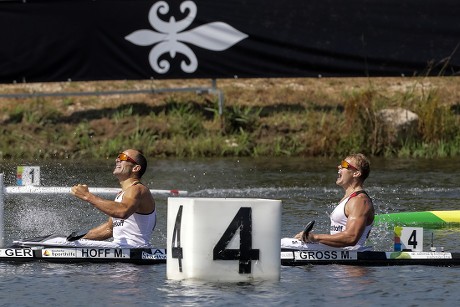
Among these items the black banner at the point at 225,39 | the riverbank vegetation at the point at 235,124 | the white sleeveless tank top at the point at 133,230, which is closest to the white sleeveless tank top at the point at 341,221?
the white sleeveless tank top at the point at 133,230

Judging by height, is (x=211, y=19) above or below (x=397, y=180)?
above

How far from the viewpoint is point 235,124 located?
24.2 m

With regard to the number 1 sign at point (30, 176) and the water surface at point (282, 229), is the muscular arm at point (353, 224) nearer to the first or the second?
the water surface at point (282, 229)

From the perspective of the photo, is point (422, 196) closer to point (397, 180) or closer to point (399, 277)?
point (397, 180)

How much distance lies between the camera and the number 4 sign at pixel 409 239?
1385 centimetres

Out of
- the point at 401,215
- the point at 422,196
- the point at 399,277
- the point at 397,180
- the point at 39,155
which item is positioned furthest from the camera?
the point at 39,155

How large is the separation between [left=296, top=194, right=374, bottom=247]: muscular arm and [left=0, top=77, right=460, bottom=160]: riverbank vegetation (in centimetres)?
989

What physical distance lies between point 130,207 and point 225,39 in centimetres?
1051

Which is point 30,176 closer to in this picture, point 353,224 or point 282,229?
point 282,229

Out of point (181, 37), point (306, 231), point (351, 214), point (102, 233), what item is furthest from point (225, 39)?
point (306, 231)

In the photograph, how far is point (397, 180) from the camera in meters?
21.2

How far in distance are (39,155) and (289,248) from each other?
33.7 feet

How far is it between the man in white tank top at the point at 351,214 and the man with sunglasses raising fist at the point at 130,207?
1.71 m

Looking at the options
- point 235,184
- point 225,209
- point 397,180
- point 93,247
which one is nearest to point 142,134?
point 235,184
